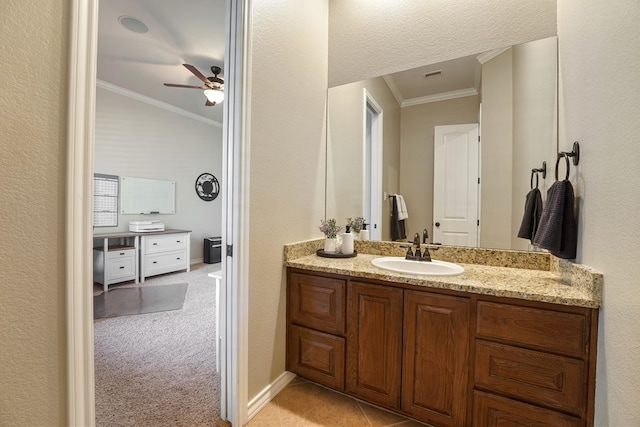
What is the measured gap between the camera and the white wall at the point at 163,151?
13.9ft

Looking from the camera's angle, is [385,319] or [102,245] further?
[102,245]

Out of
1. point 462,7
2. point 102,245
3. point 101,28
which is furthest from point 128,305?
point 462,7

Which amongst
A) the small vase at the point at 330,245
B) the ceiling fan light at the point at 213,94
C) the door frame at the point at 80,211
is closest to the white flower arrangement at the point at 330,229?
the small vase at the point at 330,245

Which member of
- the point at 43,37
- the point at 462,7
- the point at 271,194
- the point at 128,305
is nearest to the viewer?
the point at 43,37

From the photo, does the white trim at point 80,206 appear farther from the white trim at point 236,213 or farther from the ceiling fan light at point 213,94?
the ceiling fan light at point 213,94

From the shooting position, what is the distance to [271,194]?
168 cm

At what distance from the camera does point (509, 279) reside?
1397 millimetres

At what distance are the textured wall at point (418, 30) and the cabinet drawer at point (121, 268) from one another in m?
3.95

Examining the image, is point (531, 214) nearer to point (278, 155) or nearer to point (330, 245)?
point (330, 245)

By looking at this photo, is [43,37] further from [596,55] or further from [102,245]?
[102,245]

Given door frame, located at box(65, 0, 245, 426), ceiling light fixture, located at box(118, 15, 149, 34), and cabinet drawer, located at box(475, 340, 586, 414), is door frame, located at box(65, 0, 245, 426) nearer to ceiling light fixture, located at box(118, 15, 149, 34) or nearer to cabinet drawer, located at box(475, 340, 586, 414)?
cabinet drawer, located at box(475, 340, 586, 414)

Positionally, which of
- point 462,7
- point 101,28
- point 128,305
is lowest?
point 128,305

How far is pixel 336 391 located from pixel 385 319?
0.67 meters

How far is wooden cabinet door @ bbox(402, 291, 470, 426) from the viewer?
1321mm
